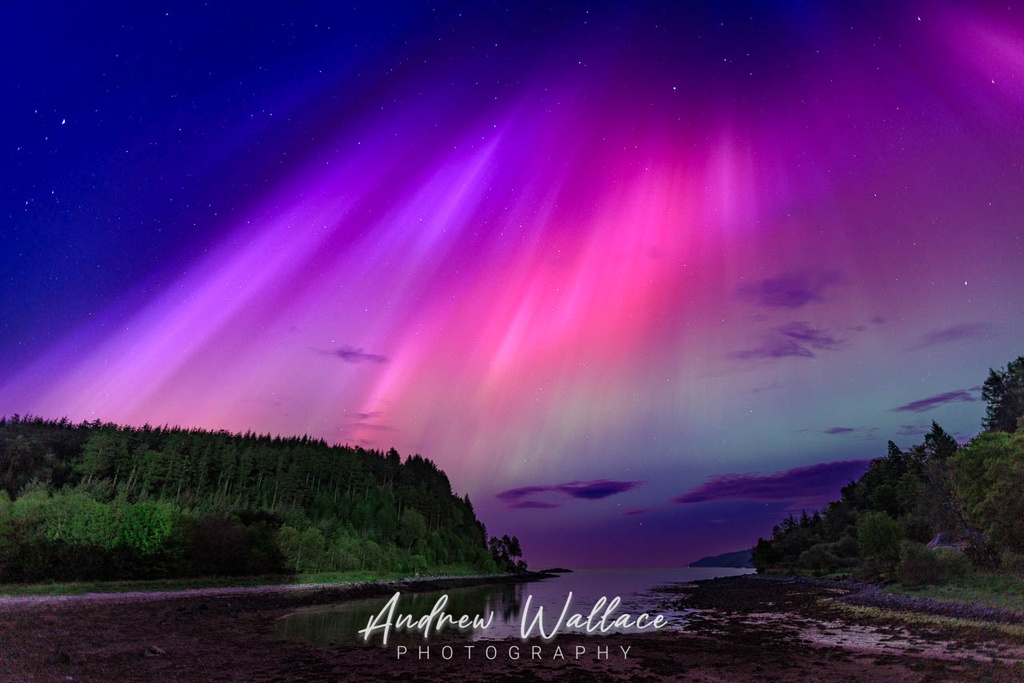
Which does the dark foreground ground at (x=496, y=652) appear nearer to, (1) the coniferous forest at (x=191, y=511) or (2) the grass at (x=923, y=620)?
(2) the grass at (x=923, y=620)

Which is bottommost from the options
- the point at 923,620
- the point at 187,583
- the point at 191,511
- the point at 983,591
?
the point at 923,620

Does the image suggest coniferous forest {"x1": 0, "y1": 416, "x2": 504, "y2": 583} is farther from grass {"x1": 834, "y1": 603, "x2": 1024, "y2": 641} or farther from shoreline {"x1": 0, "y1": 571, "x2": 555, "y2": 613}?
grass {"x1": 834, "y1": 603, "x2": 1024, "y2": 641}

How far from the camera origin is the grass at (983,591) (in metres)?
41.5

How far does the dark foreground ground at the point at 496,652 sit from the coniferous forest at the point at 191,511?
11.6 meters

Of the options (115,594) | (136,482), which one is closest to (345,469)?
(136,482)

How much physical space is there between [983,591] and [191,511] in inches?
3404

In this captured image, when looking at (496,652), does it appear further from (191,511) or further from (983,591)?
(191,511)

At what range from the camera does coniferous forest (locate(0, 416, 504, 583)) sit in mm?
52159

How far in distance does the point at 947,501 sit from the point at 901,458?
89740 millimetres

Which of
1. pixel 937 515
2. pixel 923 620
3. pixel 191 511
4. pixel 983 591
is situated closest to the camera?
pixel 923 620

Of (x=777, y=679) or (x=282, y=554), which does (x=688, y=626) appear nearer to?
(x=777, y=679)

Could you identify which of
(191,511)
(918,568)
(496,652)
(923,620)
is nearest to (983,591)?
(923,620)

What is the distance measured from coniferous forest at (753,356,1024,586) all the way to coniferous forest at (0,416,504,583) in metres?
77.0

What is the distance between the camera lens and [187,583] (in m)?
60.5
